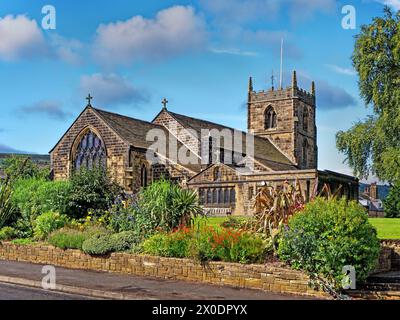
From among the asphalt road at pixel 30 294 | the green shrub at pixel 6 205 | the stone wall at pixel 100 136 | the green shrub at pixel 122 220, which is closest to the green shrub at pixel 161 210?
the green shrub at pixel 122 220

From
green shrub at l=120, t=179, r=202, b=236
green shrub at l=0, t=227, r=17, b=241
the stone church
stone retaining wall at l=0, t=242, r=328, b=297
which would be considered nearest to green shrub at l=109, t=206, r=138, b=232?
green shrub at l=120, t=179, r=202, b=236

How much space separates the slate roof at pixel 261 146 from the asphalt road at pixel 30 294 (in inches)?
1412

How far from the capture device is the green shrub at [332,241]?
41.9 feet

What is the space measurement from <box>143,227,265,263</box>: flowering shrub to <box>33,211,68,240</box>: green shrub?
535 cm

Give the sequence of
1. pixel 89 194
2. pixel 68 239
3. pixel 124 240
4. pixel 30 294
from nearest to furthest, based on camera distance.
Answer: pixel 30 294 → pixel 124 240 → pixel 68 239 → pixel 89 194

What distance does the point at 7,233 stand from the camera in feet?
68.5

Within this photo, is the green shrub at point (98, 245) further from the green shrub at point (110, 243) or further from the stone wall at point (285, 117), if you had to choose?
the stone wall at point (285, 117)

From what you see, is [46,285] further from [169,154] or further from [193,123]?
[193,123]

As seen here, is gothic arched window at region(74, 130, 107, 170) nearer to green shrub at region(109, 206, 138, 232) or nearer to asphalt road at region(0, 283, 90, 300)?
green shrub at region(109, 206, 138, 232)

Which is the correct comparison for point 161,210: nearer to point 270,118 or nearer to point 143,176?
point 143,176

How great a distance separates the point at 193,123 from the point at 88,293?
42.1 m

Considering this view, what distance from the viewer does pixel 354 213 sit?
13.3 m

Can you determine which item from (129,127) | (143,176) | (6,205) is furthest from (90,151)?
Result: (6,205)

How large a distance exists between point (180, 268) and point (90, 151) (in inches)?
1286
